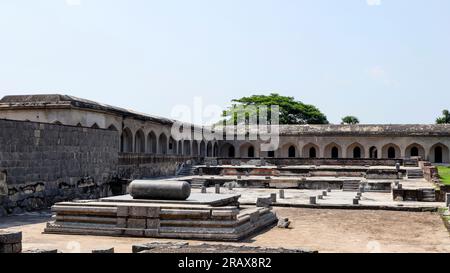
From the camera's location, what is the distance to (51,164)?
13.9 m

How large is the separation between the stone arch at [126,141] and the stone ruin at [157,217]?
1859 cm

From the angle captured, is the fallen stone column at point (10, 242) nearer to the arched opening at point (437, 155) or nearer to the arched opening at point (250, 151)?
the arched opening at point (437, 155)

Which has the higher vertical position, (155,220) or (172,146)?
(172,146)

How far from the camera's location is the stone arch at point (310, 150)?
45906mm

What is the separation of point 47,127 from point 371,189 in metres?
13.0

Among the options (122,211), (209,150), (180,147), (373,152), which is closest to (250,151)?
A: (209,150)

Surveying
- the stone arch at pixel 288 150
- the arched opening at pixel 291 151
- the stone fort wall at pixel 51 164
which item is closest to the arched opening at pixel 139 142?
the stone fort wall at pixel 51 164

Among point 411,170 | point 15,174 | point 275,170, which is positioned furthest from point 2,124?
point 411,170

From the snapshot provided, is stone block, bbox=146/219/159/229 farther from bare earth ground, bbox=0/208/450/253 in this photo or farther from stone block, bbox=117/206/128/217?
stone block, bbox=117/206/128/217

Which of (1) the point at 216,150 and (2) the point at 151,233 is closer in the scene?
(2) the point at 151,233

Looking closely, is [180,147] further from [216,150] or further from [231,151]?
[231,151]

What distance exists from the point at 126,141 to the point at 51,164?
15.5m

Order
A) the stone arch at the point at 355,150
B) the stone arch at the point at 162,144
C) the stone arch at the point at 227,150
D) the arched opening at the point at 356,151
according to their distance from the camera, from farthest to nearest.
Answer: the stone arch at the point at 227,150 → the arched opening at the point at 356,151 → the stone arch at the point at 355,150 → the stone arch at the point at 162,144

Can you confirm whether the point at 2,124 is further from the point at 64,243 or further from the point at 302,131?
the point at 302,131
